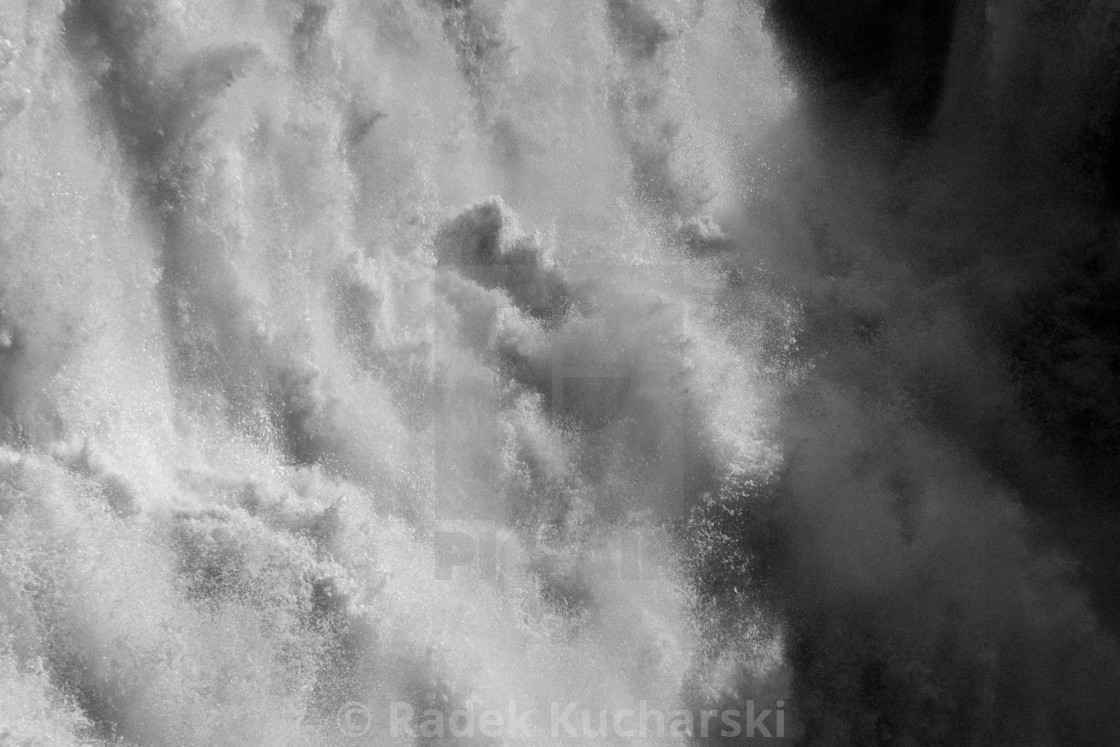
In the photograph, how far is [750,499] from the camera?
11.6 feet

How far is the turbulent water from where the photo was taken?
3033 millimetres

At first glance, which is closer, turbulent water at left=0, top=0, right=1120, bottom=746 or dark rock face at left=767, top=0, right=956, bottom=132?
turbulent water at left=0, top=0, right=1120, bottom=746

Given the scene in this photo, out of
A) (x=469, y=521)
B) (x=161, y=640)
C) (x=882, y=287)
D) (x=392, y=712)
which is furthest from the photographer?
(x=882, y=287)

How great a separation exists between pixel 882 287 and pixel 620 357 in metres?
1.22

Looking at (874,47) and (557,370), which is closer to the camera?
(557,370)

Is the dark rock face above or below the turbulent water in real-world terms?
above

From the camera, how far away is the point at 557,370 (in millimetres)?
3570

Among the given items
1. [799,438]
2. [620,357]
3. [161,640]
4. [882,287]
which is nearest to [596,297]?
[620,357]

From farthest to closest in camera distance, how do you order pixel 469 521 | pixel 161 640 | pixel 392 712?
pixel 469 521, pixel 392 712, pixel 161 640

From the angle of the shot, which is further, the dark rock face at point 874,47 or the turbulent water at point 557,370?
the dark rock face at point 874,47

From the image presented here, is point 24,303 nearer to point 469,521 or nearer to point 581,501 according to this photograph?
point 469,521

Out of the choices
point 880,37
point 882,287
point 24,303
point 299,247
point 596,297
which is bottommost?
point 24,303

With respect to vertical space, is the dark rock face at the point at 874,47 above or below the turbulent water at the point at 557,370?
above

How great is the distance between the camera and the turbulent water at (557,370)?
303cm
